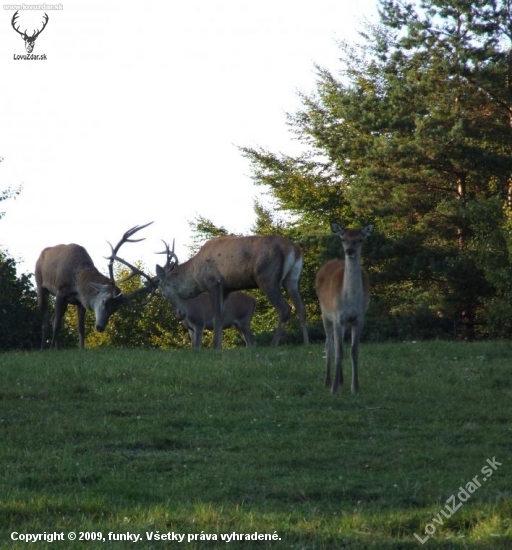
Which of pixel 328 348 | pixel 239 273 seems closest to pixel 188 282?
pixel 239 273

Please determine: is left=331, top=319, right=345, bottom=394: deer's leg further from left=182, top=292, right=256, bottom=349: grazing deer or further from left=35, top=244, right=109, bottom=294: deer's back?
left=35, top=244, right=109, bottom=294: deer's back

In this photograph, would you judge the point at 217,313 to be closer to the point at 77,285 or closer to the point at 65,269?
the point at 77,285

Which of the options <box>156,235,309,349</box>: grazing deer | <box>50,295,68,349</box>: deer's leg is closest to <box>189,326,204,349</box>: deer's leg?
<box>156,235,309,349</box>: grazing deer

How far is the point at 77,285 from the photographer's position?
20.3 meters

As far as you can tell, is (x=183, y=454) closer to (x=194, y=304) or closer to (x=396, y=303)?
(x=194, y=304)

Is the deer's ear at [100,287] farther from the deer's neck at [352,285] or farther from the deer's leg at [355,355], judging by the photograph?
the deer's neck at [352,285]

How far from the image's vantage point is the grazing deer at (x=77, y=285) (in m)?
19.8

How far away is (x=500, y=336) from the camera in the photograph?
26000mm

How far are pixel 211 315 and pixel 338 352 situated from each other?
9105 millimetres

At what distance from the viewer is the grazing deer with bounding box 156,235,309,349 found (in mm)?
18141

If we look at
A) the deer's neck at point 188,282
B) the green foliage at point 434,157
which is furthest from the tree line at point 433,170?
the deer's neck at point 188,282

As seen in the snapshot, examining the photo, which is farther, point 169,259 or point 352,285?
point 169,259

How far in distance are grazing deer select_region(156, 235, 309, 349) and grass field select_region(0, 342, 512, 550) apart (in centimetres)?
350

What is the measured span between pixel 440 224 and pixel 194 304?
11577 millimetres
